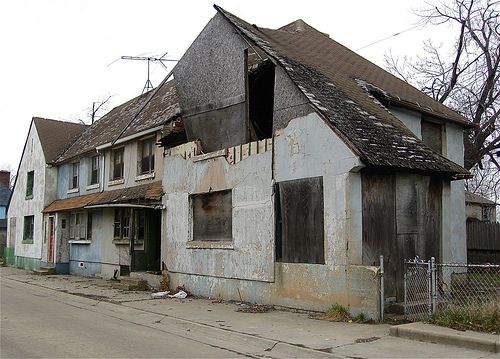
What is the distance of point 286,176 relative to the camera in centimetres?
1116

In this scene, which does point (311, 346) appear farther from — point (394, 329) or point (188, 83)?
point (188, 83)

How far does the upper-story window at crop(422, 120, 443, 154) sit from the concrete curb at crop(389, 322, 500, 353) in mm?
7804

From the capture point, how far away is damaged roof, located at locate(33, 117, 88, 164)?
25266mm

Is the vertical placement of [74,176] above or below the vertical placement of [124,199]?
above

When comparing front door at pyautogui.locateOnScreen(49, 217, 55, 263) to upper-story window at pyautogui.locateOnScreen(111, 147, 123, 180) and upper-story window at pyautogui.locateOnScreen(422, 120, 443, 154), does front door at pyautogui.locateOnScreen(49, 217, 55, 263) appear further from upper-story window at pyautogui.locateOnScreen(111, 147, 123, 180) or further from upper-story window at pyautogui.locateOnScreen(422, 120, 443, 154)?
upper-story window at pyautogui.locateOnScreen(422, 120, 443, 154)

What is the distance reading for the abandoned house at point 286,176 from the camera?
9875 millimetres

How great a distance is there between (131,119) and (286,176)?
1012cm

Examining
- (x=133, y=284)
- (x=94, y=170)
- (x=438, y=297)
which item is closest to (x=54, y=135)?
(x=94, y=170)

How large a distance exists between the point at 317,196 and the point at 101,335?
5076mm

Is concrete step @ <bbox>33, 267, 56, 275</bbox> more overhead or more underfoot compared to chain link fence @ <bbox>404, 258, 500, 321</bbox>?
more underfoot

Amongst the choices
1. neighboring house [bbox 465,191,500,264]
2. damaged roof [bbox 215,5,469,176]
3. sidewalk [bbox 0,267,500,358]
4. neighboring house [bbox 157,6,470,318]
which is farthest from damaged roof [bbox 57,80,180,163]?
neighboring house [bbox 465,191,500,264]

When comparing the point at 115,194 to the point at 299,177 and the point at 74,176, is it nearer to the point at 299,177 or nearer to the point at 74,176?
the point at 74,176

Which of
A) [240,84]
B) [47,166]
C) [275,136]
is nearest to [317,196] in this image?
[275,136]

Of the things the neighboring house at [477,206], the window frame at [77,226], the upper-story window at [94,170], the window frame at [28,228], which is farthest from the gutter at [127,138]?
the neighboring house at [477,206]
